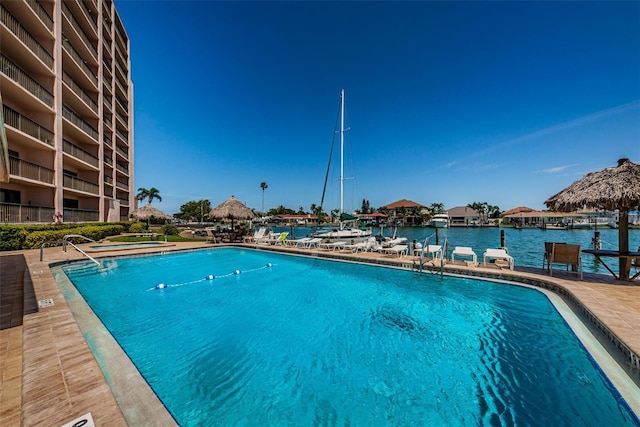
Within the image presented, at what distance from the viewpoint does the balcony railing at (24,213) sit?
11.2m

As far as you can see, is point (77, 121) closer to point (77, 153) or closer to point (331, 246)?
point (77, 153)

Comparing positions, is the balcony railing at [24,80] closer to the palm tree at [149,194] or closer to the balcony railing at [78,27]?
the balcony railing at [78,27]

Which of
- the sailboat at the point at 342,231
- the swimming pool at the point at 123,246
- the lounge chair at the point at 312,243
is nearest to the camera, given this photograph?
the swimming pool at the point at 123,246

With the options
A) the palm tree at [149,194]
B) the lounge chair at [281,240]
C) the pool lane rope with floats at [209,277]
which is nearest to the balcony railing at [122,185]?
the lounge chair at [281,240]

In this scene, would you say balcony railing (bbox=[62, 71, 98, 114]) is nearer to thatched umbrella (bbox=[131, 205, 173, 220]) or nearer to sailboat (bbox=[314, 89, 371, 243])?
thatched umbrella (bbox=[131, 205, 173, 220])

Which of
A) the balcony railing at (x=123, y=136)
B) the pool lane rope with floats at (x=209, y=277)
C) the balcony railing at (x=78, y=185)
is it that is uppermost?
the balcony railing at (x=123, y=136)

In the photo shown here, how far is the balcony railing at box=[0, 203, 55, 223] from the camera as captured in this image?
11176 millimetres

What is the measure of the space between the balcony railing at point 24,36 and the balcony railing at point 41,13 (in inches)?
44.4

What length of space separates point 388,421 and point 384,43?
17188 mm

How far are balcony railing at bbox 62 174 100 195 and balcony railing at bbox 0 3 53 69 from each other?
6.46m

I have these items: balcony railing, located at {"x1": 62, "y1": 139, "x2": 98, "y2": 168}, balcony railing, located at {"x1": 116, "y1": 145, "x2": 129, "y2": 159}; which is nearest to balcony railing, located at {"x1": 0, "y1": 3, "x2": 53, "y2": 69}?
balcony railing, located at {"x1": 62, "y1": 139, "x2": 98, "y2": 168}

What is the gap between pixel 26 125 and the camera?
12219mm

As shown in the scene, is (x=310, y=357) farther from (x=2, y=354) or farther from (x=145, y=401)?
(x=2, y=354)

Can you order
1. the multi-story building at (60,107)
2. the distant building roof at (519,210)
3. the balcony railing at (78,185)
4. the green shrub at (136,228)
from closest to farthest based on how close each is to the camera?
the multi-story building at (60,107)
the balcony railing at (78,185)
the green shrub at (136,228)
the distant building roof at (519,210)
